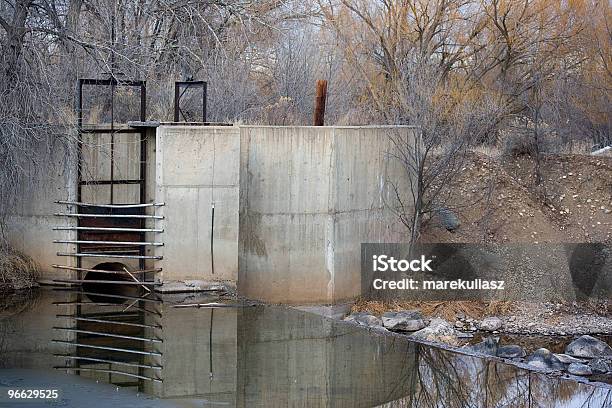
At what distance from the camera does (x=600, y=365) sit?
49.0 feet

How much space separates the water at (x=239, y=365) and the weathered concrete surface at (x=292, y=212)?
2.47m

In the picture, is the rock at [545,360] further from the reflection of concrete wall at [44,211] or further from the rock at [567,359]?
the reflection of concrete wall at [44,211]

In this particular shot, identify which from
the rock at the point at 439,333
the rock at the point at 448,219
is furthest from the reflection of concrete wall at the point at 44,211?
the rock at the point at 448,219

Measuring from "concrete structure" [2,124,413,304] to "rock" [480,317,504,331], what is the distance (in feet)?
7.86

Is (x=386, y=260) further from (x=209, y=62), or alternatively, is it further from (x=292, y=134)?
(x=209, y=62)

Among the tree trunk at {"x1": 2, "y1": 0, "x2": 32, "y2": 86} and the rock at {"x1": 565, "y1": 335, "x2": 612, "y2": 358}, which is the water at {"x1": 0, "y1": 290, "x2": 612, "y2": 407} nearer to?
the tree trunk at {"x1": 2, "y1": 0, "x2": 32, "y2": 86}

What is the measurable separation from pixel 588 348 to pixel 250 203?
6.26 m

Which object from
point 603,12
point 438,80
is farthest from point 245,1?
point 603,12

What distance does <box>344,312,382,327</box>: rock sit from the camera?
16.6m

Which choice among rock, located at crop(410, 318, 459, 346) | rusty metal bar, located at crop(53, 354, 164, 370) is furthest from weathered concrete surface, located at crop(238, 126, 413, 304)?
rusty metal bar, located at crop(53, 354, 164, 370)

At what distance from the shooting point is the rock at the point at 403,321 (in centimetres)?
1672

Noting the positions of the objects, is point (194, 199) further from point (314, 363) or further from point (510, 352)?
point (510, 352)

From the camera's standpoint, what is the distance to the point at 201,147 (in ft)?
51.1

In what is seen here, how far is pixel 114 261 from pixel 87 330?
9.99 ft
